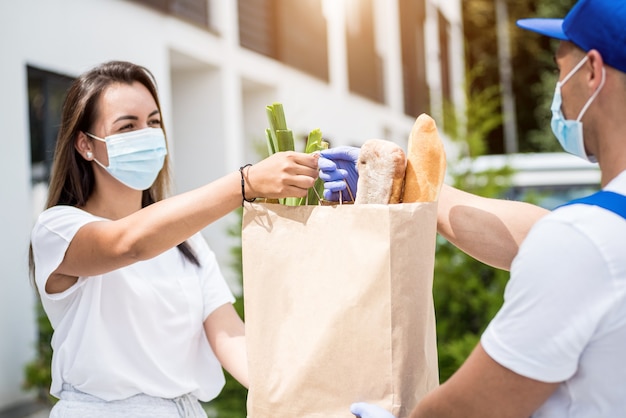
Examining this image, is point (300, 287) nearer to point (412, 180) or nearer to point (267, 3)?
point (412, 180)

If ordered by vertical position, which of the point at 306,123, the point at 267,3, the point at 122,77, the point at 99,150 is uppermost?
the point at 267,3

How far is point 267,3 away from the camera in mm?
11023

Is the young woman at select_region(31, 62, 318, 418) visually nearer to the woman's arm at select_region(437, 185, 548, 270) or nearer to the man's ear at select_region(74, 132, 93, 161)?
the man's ear at select_region(74, 132, 93, 161)

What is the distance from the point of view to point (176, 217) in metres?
1.80

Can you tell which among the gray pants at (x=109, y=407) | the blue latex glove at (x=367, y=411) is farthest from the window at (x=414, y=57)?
the blue latex glove at (x=367, y=411)

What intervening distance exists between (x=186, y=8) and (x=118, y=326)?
699cm

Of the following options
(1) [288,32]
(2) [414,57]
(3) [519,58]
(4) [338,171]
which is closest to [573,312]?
(4) [338,171]

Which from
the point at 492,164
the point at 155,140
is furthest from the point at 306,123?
the point at 155,140

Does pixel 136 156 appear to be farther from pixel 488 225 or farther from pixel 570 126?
pixel 570 126

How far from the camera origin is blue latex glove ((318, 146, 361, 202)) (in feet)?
5.46

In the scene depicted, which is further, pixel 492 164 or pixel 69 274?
pixel 492 164

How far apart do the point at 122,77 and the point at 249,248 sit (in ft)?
2.88

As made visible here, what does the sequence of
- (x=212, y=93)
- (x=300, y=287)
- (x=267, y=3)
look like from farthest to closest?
(x=267, y=3), (x=212, y=93), (x=300, y=287)

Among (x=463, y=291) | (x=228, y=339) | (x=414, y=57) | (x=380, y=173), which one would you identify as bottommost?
(x=463, y=291)
